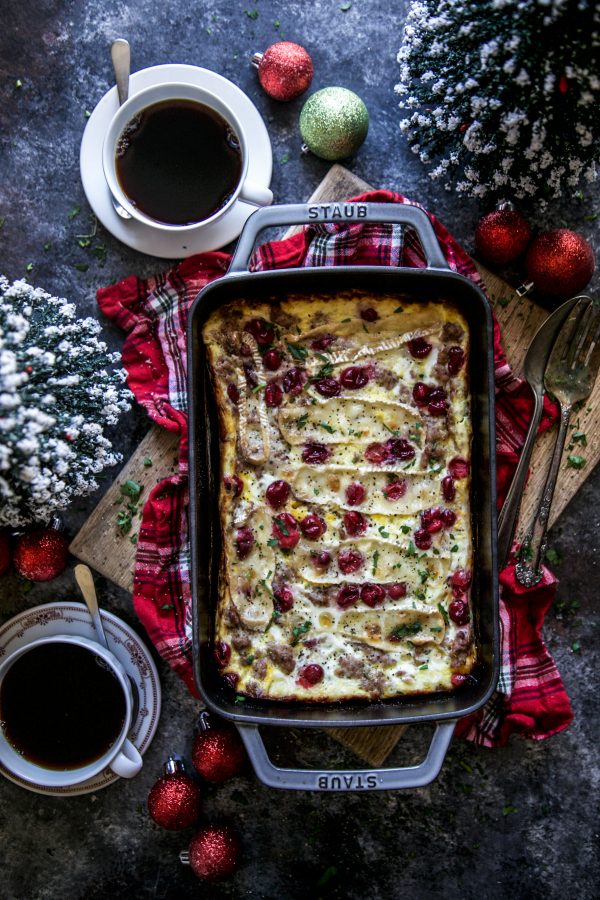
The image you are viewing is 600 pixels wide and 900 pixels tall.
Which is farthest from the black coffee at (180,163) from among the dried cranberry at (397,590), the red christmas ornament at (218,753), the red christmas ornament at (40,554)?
the red christmas ornament at (218,753)

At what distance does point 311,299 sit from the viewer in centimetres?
295

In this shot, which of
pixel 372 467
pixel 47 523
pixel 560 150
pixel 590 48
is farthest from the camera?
pixel 47 523

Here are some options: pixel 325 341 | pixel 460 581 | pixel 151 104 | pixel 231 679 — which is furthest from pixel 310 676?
pixel 151 104

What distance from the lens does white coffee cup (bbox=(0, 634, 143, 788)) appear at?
302cm

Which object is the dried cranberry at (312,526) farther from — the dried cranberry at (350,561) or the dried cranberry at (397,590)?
the dried cranberry at (397,590)

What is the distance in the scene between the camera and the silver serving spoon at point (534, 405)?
3.10m

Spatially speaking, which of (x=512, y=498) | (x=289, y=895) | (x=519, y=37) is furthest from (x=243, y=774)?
(x=519, y=37)

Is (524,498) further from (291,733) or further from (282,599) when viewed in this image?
(291,733)

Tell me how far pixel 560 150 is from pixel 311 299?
0.98m

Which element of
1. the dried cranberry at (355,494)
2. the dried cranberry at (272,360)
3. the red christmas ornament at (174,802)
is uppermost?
the dried cranberry at (272,360)

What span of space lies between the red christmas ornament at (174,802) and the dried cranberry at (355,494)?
1.30 m

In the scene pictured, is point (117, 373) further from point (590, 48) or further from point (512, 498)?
point (590, 48)

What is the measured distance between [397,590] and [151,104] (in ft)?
6.62

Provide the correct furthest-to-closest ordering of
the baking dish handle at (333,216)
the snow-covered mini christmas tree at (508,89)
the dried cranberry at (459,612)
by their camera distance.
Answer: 1. the dried cranberry at (459,612)
2. the baking dish handle at (333,216)
3. the snow-covered mini christmas tree at (508,89)
